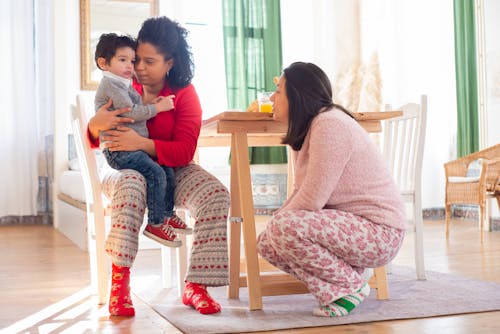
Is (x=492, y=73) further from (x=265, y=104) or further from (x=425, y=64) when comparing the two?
(x=265, y=104)

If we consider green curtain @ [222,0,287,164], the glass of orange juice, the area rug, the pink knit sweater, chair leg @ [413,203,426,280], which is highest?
green curtain @ [222,0,287,164]

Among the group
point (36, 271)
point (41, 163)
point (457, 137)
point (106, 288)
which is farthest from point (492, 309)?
point (41, 163)

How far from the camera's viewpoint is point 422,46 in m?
5.92

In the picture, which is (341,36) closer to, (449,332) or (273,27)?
(273,27)

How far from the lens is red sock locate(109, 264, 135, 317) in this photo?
6.97 feet

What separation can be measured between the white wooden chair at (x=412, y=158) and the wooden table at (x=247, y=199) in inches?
14.3

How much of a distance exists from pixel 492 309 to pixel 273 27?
15.2 ft

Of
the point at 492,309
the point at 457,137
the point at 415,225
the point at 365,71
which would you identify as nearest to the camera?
the point at 492,309

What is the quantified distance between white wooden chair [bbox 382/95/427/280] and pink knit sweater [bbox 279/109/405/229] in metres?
0.73

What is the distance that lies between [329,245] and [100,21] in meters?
4.13

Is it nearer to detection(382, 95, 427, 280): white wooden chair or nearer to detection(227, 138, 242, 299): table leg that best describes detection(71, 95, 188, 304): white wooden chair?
detection(227, 138, 242, 299): table leg

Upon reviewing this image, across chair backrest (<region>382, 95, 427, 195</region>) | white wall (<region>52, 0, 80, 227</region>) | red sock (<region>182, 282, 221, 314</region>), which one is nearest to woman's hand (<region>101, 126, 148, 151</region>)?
red sock (<region>182, 282, 221, 314</region>)

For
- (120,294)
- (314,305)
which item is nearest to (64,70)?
(120,294)

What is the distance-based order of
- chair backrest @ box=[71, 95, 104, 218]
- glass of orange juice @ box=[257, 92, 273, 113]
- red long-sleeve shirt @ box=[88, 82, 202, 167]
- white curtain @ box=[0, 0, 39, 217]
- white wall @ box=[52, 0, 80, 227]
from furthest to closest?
white curtain @ box=[0, 0, 39, 217] < white wall @ box=[52, 0, 80, 227] < glass of orange juice @ box=[257, 92, 273, 113] < chair backrest @ box=[71, 95, 104, 218] < red long-sleeve shirt @ box=[88, 82, 202, 167]
